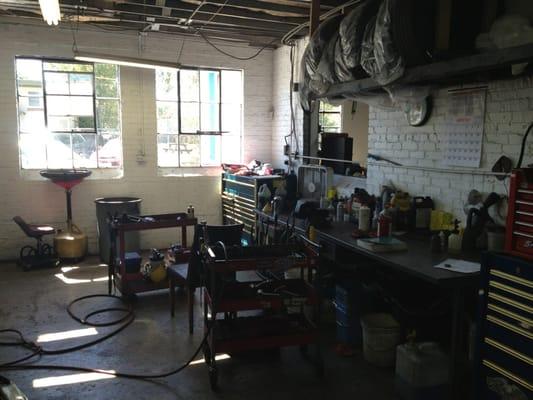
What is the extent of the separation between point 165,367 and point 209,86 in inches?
170

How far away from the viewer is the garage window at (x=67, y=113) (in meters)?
5.61

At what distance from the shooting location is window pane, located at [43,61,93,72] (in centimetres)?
563

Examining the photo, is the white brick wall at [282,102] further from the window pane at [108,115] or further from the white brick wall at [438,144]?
the window pane at [108,115]

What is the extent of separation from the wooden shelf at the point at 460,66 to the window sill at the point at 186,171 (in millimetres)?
3419

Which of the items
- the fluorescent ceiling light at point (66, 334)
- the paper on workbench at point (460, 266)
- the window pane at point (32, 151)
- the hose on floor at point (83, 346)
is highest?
the window pane at point (32, 151)

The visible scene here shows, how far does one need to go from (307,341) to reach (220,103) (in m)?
4.30

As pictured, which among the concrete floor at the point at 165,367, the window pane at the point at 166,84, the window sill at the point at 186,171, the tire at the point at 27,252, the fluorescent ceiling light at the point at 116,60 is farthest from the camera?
the window sill at the point at 186,171

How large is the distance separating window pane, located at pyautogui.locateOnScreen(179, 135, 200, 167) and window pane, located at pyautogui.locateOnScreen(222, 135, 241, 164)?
38 centimetres

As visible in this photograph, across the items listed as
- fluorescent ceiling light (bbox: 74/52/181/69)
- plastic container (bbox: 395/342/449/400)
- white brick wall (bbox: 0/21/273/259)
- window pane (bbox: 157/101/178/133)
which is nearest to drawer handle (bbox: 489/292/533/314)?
plastic container (bbox: 395/342/449/400)

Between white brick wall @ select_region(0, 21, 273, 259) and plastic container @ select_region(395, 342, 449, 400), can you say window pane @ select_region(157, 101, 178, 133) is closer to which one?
white brick wall @ select_region(0, 21, 273, 259)

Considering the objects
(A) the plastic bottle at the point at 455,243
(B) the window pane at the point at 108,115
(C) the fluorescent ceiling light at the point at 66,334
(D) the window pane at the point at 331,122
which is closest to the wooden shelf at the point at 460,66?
(A) the plastic bottle at the point at 455,243

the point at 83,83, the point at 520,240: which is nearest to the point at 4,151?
the point at 83,83

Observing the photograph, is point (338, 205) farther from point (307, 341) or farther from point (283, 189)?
point (307, 341)

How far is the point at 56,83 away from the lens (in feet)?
18.7
